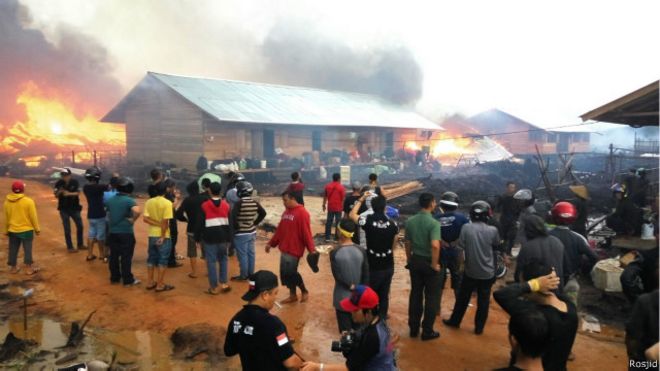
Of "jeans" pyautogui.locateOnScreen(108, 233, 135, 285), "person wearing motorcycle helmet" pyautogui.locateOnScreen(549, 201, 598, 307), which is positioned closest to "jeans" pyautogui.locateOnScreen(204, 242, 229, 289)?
"jeans" pyautogui.locateOnScreen(108, 233, 135, 285)

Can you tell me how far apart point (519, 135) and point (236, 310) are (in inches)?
1727

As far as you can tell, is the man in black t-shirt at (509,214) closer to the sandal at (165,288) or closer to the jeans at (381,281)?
the jeans at (381,281)

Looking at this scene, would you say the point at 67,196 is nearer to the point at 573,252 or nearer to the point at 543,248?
the point at 543,248

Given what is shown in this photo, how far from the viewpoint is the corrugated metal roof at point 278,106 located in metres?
22.6


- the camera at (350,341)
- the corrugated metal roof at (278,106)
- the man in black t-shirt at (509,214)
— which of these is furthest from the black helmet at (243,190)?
the corrugated metal roof at (278,106)

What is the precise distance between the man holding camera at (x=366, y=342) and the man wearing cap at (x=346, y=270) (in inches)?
63.6

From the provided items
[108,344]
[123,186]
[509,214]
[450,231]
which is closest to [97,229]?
[123,186]

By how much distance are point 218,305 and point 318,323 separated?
1.71 m

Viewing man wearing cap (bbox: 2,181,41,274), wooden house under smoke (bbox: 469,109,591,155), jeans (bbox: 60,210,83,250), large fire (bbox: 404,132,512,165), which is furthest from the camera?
wooden house under smoke (bbox: 469,109,591,155)

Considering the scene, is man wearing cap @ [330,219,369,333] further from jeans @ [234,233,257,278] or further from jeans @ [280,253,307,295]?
jeans @ [234,233,257,278]

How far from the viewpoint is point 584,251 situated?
4977 mm

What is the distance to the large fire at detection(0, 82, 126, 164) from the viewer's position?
2894 cm

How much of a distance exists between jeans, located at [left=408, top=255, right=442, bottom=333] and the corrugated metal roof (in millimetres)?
16584

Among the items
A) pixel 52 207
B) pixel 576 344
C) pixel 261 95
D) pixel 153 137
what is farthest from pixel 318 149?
pixel 576 344
